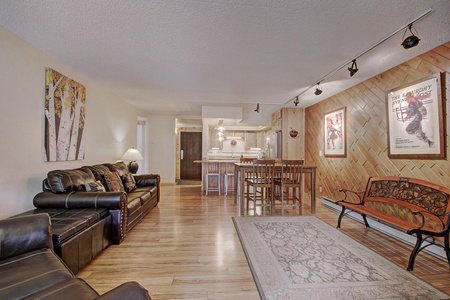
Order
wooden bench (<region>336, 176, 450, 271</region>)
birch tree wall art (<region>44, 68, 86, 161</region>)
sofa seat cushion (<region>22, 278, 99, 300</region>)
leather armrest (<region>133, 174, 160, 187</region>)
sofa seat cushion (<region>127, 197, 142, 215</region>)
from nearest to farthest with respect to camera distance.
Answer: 1. sofa seat cushion (<region>22, 278, 99, 300</region>)
2. wooden bench (<region>336, 176, 450, 271</region>)
3. birch tree wall art (<region>44, 68, 86, 161</region>)
4. sofa seat cushion (<region>127, 197, 142, 215</region>)
5. leather armrest (<region>133, 174, 160, 187</region>)

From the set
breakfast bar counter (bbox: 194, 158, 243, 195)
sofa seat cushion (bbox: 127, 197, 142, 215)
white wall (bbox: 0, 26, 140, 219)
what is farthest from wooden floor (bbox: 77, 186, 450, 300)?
breakfast bar counter (bbox: 194, 158, 243, 195)

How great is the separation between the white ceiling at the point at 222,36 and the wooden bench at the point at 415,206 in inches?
68.8

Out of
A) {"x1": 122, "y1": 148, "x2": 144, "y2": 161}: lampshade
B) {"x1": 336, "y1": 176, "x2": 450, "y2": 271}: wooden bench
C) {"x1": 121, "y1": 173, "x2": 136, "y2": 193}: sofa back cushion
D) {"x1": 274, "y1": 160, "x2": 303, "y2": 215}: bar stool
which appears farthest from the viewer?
{"x1": 122, "y1": 148, "x2": 144, "y2": 161}: lampshade

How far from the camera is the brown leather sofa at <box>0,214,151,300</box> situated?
1.01m

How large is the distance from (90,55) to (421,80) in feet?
→ 14.6

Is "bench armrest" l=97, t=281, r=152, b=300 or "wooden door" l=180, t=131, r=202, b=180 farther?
"wooden door" l=180, t=131, r=202, b=180

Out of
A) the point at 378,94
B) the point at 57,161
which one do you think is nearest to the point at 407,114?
the point at 378,94

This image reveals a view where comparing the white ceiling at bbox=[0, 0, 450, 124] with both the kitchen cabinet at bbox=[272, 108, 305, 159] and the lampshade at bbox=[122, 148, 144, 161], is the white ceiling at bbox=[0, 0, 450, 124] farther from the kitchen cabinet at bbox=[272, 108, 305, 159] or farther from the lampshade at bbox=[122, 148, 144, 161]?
the kitchen cabinet at bbox=[272, 108, 305, 159]

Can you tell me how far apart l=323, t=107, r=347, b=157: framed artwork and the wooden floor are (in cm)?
152

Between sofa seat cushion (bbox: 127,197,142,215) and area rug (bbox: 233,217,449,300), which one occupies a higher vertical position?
sofa seat cushion (bbox: 127,197,142,215)

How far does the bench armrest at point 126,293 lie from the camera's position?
0.78 m

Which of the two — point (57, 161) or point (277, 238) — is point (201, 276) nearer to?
point (277, 238)

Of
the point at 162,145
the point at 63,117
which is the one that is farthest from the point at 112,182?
the point at 162,145

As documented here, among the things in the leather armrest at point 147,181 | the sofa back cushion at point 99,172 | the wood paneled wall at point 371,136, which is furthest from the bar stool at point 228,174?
the sofa back cushion at point 99,172
